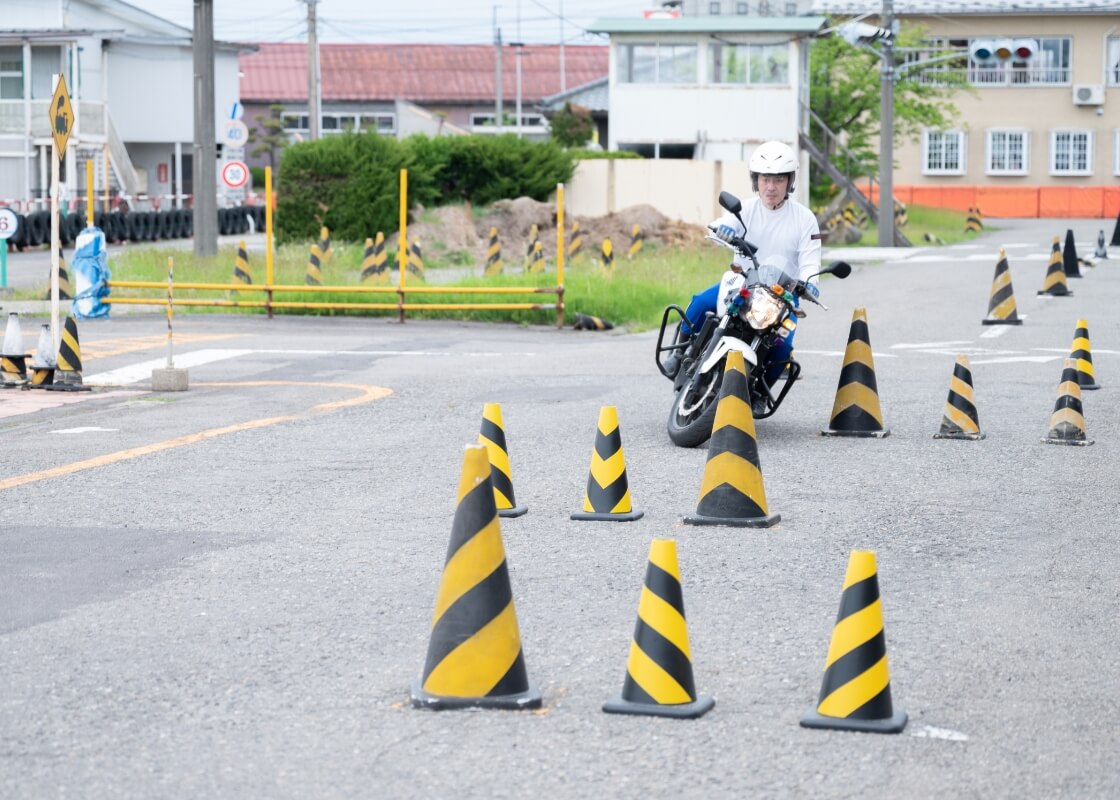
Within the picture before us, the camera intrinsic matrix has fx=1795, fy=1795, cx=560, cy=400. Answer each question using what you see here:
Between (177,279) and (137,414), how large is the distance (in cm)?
1325

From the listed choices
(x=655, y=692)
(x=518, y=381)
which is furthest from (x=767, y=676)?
(x=518, y=381)

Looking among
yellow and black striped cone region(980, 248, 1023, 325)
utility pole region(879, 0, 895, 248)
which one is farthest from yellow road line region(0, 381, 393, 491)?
utility pole region(879, 0, 895, 248)

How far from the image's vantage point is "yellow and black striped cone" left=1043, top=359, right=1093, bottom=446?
439 inches

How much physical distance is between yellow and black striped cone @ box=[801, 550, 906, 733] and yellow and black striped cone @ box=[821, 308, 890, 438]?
6.21 metres

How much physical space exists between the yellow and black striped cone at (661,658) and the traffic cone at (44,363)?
10.3 m

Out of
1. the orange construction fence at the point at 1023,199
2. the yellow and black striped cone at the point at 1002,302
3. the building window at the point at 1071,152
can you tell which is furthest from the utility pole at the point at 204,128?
the building window at the point at 1071,152

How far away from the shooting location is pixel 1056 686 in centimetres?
579

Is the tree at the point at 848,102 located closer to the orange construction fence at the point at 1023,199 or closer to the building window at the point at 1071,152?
the orange construction fence at the point at 1023,199

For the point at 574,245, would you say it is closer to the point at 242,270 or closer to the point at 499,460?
the point at 242,270

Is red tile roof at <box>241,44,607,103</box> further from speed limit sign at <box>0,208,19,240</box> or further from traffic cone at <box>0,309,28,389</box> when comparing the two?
traffic cone at <box>0,309,28,389</box>

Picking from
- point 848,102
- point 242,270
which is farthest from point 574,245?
point 848,102

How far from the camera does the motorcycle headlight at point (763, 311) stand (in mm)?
10758

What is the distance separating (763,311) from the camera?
1076 cm

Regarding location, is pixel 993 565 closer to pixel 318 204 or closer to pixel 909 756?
pixel 909 756
